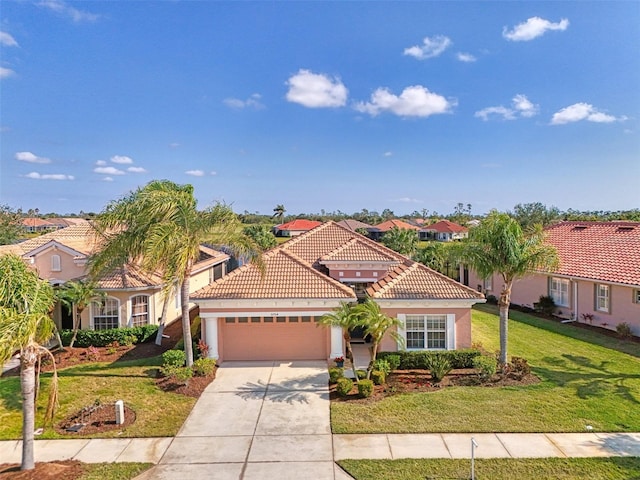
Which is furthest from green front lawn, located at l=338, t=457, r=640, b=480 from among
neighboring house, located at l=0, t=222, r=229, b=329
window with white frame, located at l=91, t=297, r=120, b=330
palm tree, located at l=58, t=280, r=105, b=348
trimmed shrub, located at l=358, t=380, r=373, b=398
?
window with white frame, located at l=91, t=297, r=120, b=330

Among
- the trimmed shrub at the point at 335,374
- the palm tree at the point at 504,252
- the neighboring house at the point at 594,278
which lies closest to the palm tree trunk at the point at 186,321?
the trimmed shrub at the point at 335,374

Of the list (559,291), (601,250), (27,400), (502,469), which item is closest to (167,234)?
(27,400)

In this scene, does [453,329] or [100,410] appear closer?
[100,410]

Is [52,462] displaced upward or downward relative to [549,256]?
downward

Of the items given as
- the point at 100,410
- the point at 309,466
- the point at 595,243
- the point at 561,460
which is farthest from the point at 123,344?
the point at 595,243

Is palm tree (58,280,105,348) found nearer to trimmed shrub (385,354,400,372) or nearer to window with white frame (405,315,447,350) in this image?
trimmed shrub (385,354,400,372)

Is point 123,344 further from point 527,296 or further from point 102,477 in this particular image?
point 527,296
